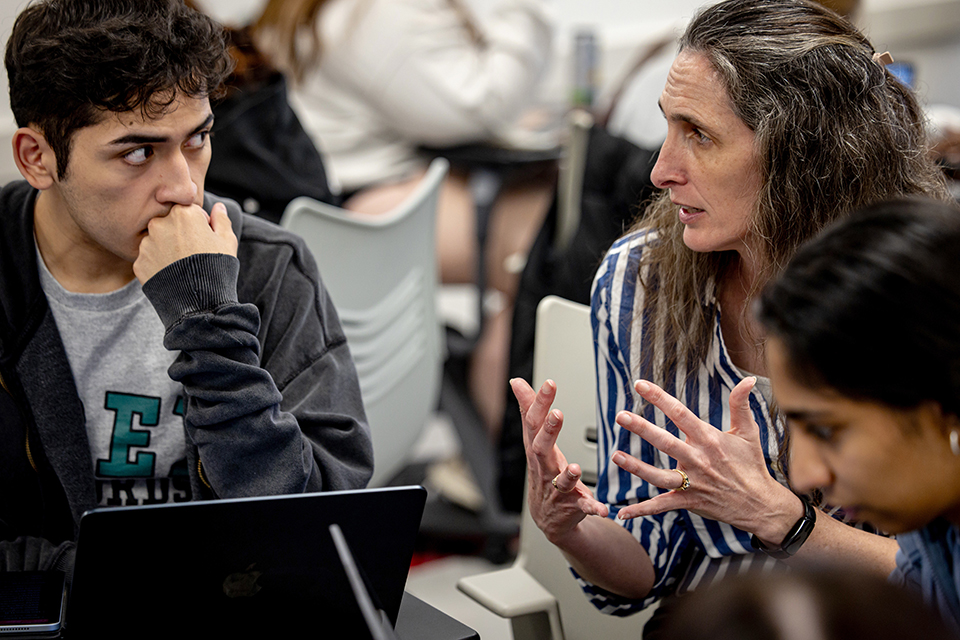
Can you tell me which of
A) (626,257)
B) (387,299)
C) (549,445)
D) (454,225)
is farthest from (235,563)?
(454,225)

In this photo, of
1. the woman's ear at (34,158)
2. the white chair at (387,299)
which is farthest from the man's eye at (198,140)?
the white chair at (387,299)

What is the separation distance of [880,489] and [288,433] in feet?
1.97

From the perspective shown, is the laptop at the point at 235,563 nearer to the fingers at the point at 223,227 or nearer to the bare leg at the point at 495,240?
the fingers at the point at 223,227

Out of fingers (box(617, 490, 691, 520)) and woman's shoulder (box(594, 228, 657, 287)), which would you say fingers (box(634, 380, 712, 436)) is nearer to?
fingers (box(617, 490, 691, 520))

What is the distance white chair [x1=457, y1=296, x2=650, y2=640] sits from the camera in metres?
1.21

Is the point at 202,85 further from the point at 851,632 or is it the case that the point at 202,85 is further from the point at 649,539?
the point at 851,632

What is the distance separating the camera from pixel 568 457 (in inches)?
50.4

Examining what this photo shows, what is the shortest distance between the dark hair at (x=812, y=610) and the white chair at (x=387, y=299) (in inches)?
44.6

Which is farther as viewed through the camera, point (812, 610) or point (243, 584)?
point (243, 584)

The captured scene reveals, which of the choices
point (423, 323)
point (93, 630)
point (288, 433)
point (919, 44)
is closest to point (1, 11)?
point (423, 323)

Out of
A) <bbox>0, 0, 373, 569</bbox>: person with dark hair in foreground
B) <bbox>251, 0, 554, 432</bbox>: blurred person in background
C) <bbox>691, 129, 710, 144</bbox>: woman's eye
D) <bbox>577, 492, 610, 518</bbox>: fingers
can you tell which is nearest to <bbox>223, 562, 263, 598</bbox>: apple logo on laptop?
<bbox>0, 0, 373, 569</bbox>: person with dark hair in foreground

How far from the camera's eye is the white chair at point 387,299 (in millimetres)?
1585

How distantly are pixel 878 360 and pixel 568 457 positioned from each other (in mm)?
673

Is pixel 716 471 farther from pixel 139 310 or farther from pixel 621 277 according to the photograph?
pixel 139 310
